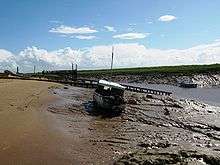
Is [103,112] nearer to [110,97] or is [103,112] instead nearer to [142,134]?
[110,97]

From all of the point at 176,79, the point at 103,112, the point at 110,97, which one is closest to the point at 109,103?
the point at 110,97

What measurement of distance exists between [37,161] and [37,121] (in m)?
8.41

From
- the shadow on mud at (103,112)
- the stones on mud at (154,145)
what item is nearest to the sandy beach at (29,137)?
the stones on mud at (154,145)

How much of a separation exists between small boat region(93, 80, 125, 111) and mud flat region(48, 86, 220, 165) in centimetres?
100

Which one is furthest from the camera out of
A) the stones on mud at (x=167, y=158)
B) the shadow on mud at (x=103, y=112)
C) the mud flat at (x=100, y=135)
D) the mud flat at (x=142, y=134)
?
the shadow on mud at (x=103, y=112)

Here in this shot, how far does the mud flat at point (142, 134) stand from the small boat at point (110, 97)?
100 centimetres

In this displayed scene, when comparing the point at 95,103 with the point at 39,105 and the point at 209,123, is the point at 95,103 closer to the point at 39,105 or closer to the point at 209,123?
the point at 39,105

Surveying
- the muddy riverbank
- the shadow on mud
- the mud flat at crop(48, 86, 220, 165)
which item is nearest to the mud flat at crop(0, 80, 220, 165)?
the mud flat at crop(48, 86, 220, 165)

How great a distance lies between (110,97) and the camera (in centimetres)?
2930

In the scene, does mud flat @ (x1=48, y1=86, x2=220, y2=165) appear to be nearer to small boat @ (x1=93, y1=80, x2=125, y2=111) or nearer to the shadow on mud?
the shadow on mud

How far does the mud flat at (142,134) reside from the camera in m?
15.2

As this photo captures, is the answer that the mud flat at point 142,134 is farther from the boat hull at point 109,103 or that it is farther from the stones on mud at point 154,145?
the boat hull at point 109,103

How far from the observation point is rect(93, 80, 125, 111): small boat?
29094mm

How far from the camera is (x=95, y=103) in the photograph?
32.3m
